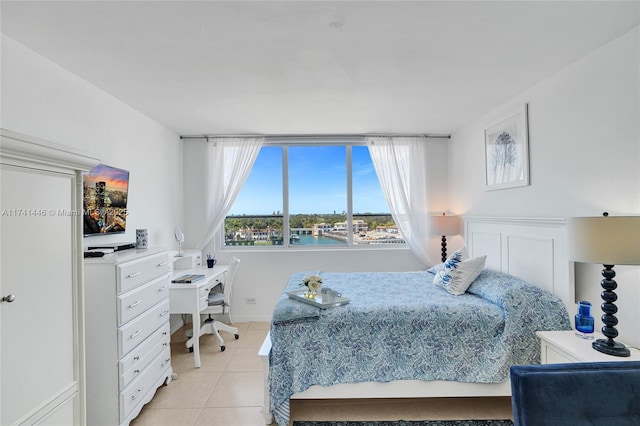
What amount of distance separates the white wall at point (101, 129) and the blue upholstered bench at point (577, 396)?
2837 mm

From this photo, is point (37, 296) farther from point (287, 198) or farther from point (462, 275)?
point (287, 198)

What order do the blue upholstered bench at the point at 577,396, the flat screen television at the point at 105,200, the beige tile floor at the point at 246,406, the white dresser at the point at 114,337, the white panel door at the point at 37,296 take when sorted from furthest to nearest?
the flat screen television at the point at 105,200 < the beige tile floor at the point at 246,406 < the white dresser at the point at 114,337 < the white panel door at the point at 37,296 < the blue upholstered bench at the point at 577,396

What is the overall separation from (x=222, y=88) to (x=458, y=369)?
2881mm

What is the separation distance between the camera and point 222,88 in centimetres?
262

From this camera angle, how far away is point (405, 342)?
7.22 feet

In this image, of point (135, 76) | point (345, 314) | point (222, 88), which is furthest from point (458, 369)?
point (135, 76)

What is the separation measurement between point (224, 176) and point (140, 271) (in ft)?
7.16

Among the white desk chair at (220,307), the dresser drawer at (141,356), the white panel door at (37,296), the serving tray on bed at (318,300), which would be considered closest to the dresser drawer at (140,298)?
the dresser drawer at (141,356)

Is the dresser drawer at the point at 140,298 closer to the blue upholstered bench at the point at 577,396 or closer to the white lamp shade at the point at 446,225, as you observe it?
the blue upholstered bench at the point at 577,396

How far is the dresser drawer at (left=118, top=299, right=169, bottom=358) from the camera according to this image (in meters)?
2.09

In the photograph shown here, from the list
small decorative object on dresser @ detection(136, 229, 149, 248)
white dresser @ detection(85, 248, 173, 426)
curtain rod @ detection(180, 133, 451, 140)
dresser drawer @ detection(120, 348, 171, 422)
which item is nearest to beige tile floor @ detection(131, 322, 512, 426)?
dresser drawer @ detection(120, 348, 171, 422)

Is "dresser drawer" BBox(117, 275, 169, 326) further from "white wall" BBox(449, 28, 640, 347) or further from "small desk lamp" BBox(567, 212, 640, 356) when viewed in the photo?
"white wall" BBox(449, 28, 640, 347)

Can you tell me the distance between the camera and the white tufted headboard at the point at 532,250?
7.39ft

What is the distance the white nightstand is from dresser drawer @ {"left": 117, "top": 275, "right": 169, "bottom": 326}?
2.84 meters
